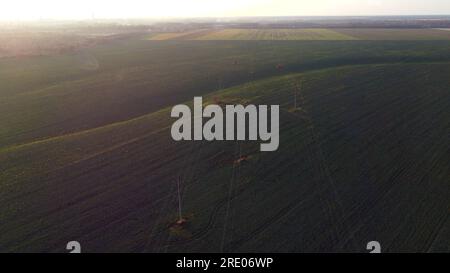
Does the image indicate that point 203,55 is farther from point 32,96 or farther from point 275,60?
point 32,96

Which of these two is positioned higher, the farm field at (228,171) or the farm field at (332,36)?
the farm field at (332,36)

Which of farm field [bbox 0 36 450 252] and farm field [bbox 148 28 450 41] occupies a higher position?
farm field [bbox 148 28 450 41]

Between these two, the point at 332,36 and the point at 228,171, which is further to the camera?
the point at 332,36

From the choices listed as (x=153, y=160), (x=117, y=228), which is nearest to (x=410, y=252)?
(x=117, y=228)

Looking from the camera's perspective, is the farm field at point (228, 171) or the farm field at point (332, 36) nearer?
the farm field at point (228, 171)

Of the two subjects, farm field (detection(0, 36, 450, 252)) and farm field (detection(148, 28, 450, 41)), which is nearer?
farm field (detection(0, 36, 450, 252))

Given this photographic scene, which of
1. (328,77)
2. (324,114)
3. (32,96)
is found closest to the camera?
(324,114)

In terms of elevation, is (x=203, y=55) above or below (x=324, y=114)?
above

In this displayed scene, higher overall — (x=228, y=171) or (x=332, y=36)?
(x=332, y=36)
